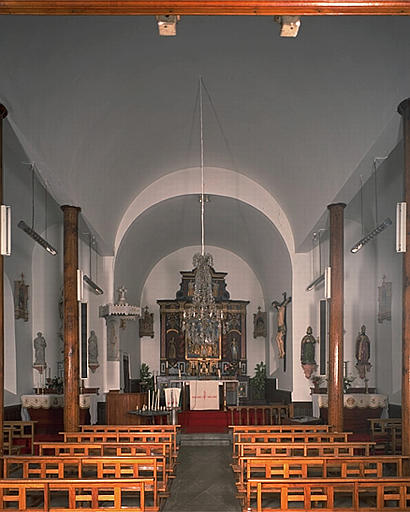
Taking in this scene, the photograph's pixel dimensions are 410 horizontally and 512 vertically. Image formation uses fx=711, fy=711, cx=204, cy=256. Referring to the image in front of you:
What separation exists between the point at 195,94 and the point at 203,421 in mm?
9786

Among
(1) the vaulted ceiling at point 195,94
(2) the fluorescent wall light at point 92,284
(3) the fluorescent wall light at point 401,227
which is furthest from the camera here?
(2) the fluorescent wall light at point 92,284

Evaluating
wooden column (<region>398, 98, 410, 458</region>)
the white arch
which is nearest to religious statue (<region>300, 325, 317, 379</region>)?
the white arch

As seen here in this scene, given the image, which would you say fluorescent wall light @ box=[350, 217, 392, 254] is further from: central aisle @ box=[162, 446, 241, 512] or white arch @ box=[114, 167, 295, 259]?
white arch @ box=[114, 167, 295, 259]

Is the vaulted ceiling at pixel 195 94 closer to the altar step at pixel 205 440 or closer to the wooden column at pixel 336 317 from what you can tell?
the wooden column at pixel 336 317

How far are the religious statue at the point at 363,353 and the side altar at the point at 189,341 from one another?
707 cm

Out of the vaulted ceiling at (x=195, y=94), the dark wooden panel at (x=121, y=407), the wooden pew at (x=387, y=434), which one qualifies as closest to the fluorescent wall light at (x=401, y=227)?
the vaulted ceiling at (x=195, y=94)

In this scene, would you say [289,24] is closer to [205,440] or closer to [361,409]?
[361,409]

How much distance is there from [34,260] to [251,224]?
5.36m

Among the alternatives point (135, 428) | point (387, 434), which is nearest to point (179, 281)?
point (387, 434)

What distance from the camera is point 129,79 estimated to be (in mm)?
9781

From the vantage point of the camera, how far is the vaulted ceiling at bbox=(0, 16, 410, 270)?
7746 millimetres

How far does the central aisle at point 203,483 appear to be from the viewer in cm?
920

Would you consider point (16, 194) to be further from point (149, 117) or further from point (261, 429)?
point (261, 429)

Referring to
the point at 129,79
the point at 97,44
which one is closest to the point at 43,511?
the point at 97,44
